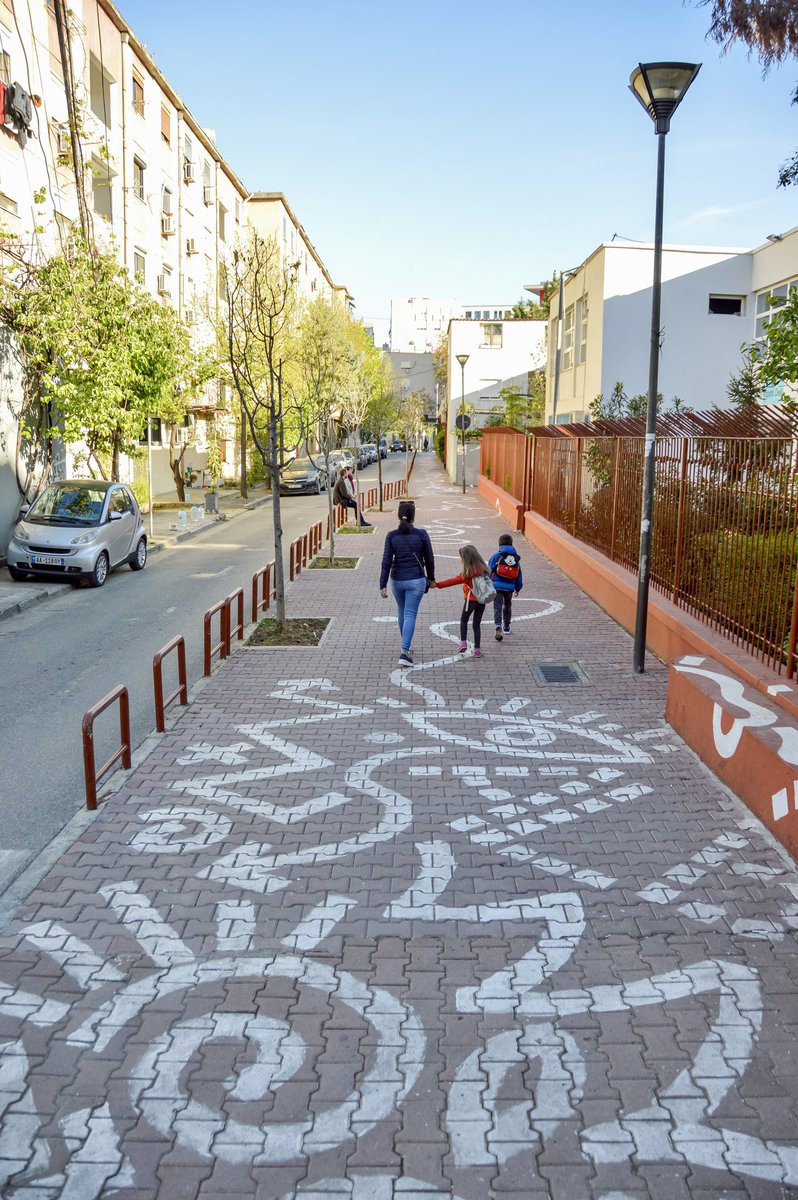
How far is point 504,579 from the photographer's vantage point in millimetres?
12203

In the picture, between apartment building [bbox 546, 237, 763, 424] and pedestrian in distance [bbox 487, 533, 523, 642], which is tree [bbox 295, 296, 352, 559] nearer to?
apartment building [bbox 546, 237, 763, 424]

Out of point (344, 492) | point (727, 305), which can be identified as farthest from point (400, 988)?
point (727, 305)

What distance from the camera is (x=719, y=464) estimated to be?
9359mm

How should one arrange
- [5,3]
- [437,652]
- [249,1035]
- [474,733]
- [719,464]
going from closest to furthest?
1. [249,1035]
2. [474,733]
3. [719,464]
4. [437,652]
5. [5,3]

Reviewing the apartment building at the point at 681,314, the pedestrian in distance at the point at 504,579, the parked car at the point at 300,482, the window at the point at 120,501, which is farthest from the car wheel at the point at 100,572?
the parked car at the point at 300,482

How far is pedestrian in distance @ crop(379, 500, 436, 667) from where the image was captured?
10906 mm

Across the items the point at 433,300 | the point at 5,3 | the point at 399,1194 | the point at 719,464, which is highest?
the point at 433,300

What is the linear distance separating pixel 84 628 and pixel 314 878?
8571 millimetres

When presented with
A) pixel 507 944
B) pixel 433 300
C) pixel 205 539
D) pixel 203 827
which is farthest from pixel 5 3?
pixel 433 300

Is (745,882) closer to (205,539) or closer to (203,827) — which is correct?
(203,827)

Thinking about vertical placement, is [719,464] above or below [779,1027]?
above

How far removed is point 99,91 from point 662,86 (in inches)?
891

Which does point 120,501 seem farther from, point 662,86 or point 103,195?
point 103,195

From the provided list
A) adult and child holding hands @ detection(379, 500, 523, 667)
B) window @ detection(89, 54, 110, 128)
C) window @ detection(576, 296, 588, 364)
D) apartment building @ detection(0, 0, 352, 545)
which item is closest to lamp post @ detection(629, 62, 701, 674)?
adult and child holding hands @ detection(379, 500, 523, 667)
